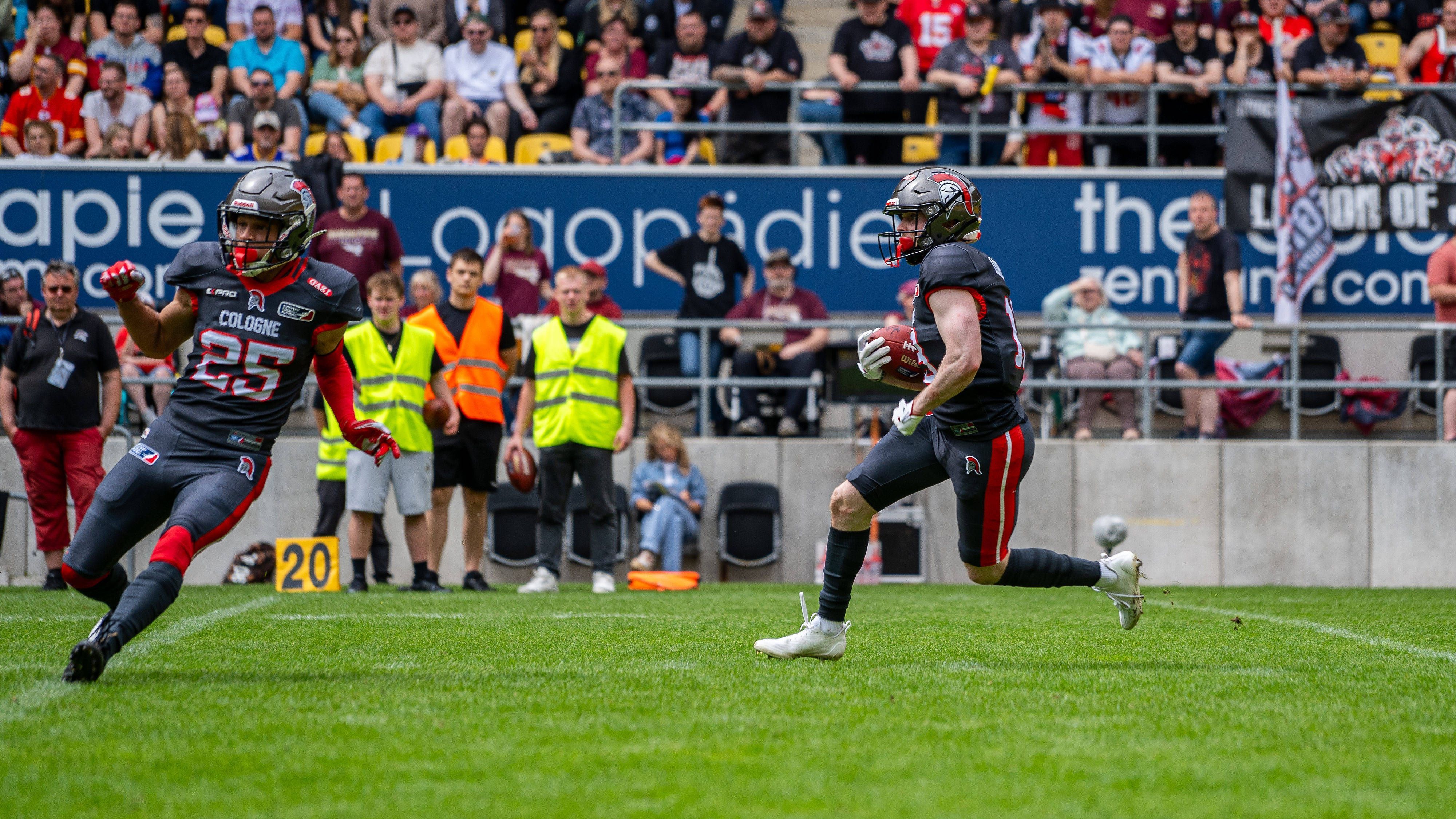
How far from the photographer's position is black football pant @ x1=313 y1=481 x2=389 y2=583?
35.7 feet

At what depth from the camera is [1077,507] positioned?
41.8ft

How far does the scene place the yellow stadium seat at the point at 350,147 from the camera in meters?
15.3

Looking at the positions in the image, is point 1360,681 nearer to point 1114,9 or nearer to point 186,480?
point 186,480

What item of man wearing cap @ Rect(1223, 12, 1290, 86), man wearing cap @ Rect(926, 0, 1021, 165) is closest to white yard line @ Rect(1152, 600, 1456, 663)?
man wearing cap @ Rect(926, 0, 1021, 165)

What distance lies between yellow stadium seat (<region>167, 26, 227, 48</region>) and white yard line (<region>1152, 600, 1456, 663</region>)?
1180 cm

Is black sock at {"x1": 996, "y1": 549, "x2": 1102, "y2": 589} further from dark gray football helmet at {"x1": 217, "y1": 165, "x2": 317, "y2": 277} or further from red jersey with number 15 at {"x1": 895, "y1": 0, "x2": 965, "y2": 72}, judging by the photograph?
red jersey with number 15 at {"x1": 895, "y1": 0, "x2": 965, "y2": 72}

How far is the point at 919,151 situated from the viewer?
1534 centimetres

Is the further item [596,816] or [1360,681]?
[1360,681]

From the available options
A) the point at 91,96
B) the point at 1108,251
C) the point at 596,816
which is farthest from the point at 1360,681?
the point at 91,96

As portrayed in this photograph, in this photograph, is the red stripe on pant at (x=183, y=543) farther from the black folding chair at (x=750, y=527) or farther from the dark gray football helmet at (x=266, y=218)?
the black folding chair at (x=750, y=527)

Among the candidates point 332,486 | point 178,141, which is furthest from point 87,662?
point 178,141

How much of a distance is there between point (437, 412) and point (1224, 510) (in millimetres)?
7131

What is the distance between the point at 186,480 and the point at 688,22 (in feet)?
36.2

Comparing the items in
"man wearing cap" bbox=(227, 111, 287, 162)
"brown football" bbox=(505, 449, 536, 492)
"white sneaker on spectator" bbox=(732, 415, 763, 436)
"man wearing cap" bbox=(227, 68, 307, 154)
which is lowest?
"brown football" bbox=(505, 449, 536, 492)
